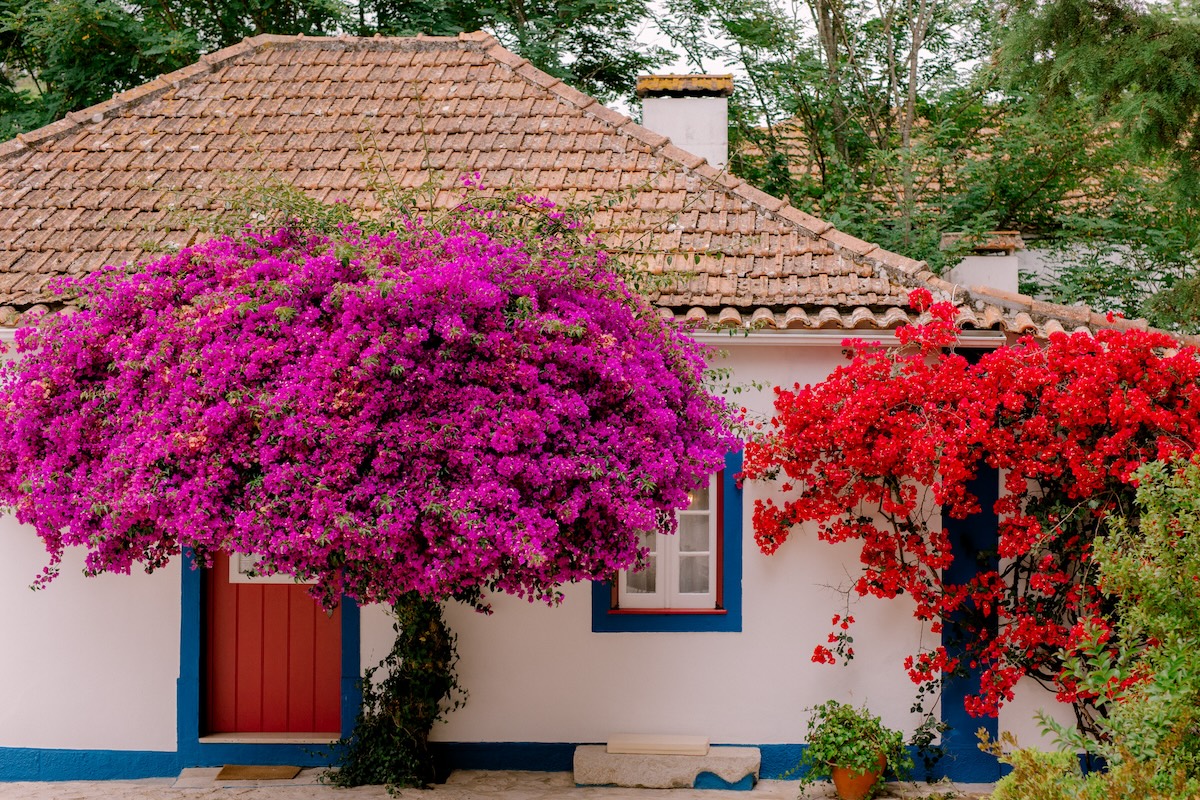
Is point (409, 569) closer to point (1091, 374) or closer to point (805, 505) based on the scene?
point (805, 505)

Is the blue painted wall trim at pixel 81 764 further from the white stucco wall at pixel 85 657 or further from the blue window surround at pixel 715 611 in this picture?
the blue window surround at pixel 715 611

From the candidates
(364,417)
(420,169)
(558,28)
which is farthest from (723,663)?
(558,28)

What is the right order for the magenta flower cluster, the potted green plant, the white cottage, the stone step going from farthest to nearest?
the white cottage → the stone step → the potted green plant → the magenta flower cluster

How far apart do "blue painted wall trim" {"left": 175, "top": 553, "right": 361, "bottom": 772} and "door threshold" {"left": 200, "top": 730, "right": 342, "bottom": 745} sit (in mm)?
30

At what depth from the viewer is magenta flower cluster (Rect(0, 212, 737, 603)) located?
237 inches

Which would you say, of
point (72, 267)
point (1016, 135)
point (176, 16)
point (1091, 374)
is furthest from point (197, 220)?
point (1016, 135)

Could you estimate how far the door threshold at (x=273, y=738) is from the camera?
28.6 ft

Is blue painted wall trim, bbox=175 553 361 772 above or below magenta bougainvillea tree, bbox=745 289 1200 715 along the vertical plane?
below

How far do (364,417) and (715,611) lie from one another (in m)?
3.59

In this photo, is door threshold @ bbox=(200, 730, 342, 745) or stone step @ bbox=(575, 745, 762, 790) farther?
door threshold @ bbox=(200, 730, 342, 745)

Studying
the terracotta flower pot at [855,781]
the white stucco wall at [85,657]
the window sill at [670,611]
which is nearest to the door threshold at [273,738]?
the white stucco wall at [85,657]

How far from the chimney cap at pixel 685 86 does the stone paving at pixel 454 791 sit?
6053 mm

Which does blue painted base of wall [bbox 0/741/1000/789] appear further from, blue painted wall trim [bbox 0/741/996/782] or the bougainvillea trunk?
the bougainvillea trunk

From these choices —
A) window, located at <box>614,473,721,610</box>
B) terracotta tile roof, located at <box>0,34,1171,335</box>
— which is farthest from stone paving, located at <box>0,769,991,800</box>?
terracotta tile roof, located at <box>0,34,1171,335</box>
